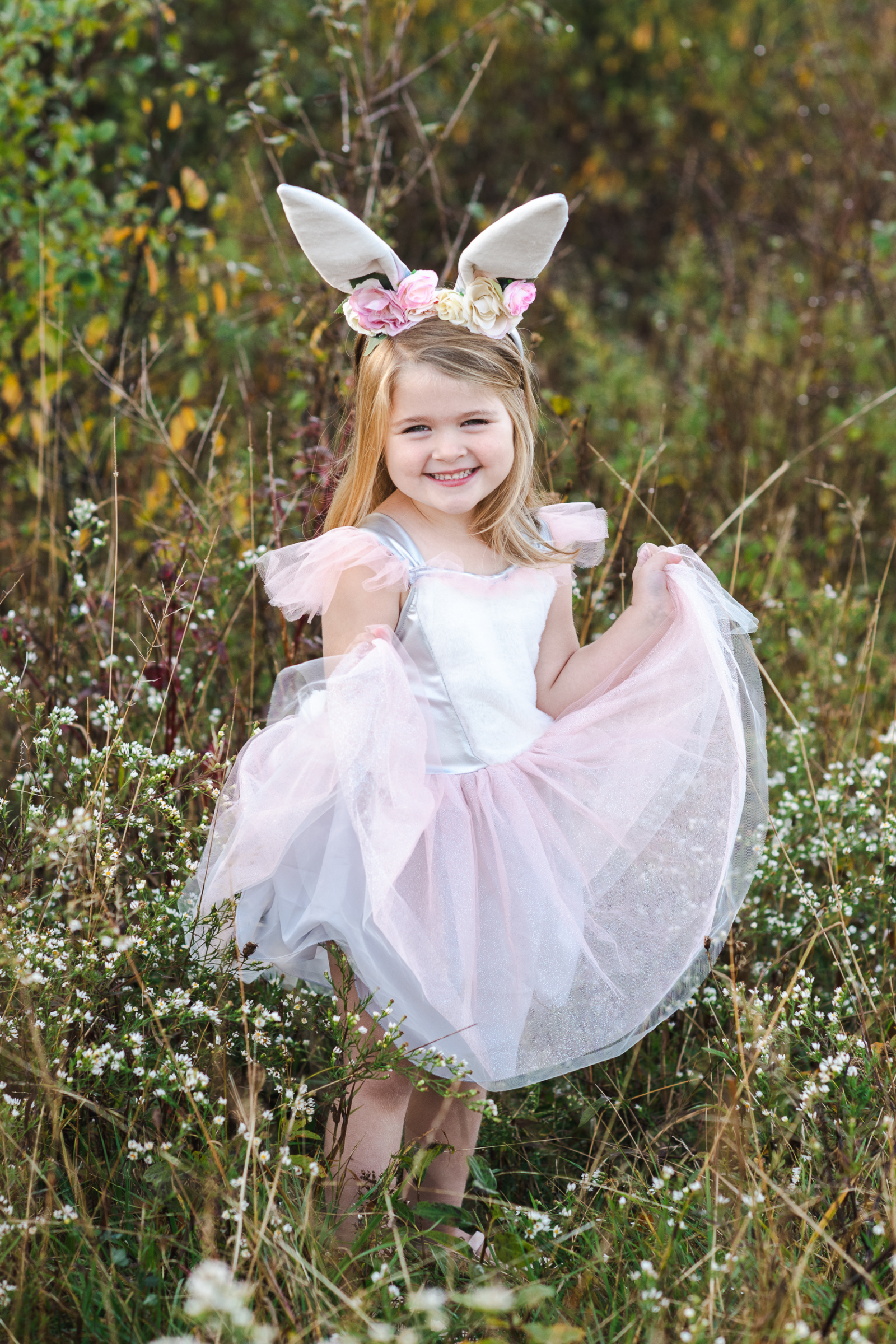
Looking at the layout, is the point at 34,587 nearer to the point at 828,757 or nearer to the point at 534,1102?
the point at 534,1102

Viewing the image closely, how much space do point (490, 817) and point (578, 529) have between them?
654 millimetres

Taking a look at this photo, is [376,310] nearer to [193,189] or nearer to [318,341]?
[318,341]

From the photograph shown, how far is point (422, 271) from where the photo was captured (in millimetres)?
1807

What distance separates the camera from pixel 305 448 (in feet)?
9.96

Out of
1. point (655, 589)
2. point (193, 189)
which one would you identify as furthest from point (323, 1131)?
point (193, 189)

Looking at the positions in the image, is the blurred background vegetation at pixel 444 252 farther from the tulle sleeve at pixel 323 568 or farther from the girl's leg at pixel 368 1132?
the girl's leg at pixel 368 1132

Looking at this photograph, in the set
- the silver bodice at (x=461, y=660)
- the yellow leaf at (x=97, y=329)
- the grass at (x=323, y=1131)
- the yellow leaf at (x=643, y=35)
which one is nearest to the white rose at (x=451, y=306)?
the silver bodice at (x=461, y=660)

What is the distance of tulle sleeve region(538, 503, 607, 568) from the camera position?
84.8 inches

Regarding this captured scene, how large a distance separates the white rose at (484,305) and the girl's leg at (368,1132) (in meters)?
1.13

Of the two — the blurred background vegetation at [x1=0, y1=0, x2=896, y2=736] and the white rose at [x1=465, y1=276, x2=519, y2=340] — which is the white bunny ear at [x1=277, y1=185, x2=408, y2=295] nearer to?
the white rose at [x1=465, y1=276, x2=519, y2=340]

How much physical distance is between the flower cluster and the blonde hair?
0.02 meters

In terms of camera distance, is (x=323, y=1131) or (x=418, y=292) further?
(x=323, y=1131)

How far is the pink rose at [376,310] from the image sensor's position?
1909 millimetres

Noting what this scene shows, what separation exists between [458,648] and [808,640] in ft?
5.22
